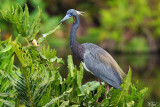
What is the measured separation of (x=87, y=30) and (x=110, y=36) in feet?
5.52

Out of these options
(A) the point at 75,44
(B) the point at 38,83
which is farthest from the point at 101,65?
(B) the point at 38,83

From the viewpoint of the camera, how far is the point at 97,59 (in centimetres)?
392

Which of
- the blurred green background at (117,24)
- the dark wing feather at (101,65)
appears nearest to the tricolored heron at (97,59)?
the dark wing feather at (101,65)

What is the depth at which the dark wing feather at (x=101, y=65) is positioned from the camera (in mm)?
3609

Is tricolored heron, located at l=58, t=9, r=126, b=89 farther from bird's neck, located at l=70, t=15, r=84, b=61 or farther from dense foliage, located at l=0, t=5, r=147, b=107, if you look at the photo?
dense foliage, located at l=0, t=5, r=147, b=107

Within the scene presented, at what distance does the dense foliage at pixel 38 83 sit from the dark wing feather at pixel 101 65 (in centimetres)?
162

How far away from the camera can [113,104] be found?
1.70 meters

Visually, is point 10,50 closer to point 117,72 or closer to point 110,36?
point 117,72

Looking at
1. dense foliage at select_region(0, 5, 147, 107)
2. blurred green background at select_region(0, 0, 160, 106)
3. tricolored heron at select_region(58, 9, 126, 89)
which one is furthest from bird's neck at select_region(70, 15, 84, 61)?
blurred green background at select_region(0, 0, 160, 106)

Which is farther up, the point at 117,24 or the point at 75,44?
the point at 75,44

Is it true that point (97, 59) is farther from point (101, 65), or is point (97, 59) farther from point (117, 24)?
point (117, 24)

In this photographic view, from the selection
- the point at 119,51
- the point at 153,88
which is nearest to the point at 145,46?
the point at 119,51

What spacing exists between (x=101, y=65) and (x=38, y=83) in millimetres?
2366

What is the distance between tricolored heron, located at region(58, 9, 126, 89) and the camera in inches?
140
